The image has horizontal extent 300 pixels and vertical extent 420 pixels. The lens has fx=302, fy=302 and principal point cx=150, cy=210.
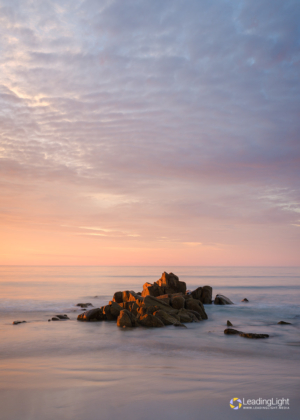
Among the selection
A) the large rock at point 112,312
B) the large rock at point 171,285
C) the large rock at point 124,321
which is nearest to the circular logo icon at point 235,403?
the large rock at point 124,321

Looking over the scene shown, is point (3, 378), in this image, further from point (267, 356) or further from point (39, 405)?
point (267, 356)

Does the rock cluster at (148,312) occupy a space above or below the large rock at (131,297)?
below

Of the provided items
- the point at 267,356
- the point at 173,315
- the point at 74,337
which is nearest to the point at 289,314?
the point at 173,315

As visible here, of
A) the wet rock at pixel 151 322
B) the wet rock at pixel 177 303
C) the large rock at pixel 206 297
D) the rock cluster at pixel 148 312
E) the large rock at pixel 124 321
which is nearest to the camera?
the wet rock at pixel 151 322

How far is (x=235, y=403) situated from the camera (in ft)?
25.1

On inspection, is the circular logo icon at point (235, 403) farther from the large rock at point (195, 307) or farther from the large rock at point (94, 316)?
the large rock at point (195, 307)

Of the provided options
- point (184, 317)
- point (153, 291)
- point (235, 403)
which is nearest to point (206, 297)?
point (153, 291)

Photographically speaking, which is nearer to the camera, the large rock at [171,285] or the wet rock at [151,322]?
the wet rock at [151,322]

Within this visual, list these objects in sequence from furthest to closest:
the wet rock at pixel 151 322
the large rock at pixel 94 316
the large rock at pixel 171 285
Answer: the large rock at pixel 171 285
the large rock at pixel 94 316
the wet rock at pixel 151 322

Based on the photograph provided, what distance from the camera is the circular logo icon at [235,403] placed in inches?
292

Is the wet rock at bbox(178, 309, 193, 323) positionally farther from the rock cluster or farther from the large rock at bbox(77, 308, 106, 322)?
the large rock at bbox(77, 308, 106, 322)

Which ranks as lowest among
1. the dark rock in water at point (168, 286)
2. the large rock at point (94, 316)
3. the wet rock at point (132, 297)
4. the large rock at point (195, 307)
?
the large rock at point (94, 316)

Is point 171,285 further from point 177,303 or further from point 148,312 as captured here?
point 148,312

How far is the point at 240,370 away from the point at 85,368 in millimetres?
6336
